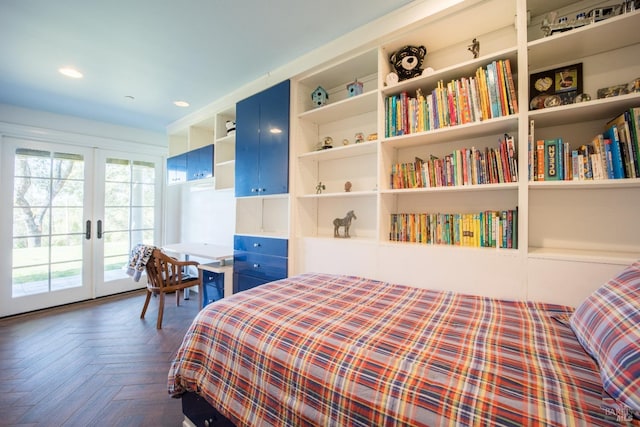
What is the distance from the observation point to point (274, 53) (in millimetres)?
2193

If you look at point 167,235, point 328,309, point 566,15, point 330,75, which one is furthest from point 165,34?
point 167,235

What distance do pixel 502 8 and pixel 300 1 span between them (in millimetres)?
A: 1191

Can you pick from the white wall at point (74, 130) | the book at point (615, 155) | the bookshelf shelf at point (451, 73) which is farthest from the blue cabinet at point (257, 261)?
the white wall at point (74, 130)

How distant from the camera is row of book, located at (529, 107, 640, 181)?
119cm

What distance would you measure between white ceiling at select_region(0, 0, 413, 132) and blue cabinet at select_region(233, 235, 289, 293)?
1.61 metres

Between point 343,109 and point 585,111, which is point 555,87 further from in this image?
point 343,109

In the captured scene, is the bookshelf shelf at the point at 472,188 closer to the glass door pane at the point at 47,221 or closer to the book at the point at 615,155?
the book at the point at 615,155

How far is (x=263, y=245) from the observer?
2531 millimetres

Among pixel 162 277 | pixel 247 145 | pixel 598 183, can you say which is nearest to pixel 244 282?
pixel 162 277

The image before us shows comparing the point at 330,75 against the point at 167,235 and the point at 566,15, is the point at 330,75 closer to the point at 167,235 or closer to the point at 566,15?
the point at 566,15

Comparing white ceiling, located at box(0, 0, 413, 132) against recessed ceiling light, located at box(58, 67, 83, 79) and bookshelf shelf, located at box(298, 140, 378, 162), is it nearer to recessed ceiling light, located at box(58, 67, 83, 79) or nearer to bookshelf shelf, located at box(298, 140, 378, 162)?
recessed ceiling light, located at box(58, 67, 83, 79)

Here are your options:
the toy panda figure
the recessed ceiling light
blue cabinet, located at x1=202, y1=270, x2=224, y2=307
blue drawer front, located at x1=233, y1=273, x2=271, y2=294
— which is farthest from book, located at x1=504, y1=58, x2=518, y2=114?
the recessed ceiling light

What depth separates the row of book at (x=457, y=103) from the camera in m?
1.49

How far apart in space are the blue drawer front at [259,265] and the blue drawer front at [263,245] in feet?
0.13
